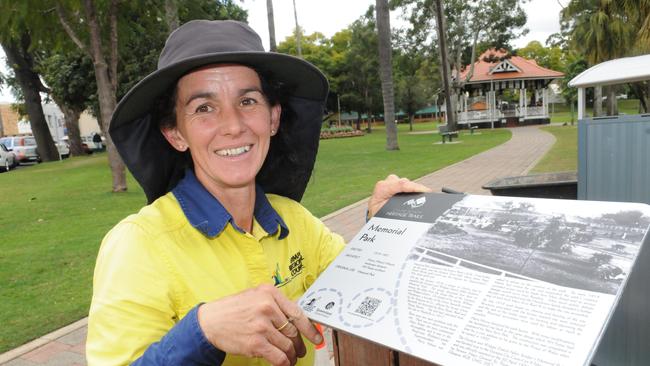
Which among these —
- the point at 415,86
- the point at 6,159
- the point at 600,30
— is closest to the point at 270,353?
the point at 600,30

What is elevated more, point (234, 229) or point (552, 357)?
point (234, 229)

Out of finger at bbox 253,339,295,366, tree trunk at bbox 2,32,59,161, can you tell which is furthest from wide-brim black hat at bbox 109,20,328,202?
tree trunk at bbox 2,32,59,161

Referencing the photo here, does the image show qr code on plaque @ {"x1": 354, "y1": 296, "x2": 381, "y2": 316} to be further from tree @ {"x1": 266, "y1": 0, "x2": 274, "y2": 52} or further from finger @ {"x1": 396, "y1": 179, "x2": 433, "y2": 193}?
tree @ {"x1": 266, "y1": 0, "x2": 274, "y2": 52}

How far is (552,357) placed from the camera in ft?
3.11

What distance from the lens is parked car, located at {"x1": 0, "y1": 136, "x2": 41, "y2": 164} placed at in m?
28.8

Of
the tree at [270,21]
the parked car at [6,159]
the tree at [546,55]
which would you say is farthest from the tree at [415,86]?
the tree at [546,55]

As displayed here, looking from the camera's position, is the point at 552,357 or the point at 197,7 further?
the point at 197,7

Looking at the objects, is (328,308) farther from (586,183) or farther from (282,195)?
(586,183)

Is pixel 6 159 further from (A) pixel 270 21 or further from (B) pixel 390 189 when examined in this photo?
(B) pixel 390 189

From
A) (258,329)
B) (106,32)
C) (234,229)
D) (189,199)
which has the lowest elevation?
(258,329)

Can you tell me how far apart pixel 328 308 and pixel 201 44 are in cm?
90

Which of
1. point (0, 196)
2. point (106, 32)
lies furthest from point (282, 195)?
point (0, 196)

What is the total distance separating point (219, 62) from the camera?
1.58m

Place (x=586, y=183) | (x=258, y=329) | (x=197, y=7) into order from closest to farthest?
(x=258, y=329) → (x=586, y=183) → (x=197, y=7)
